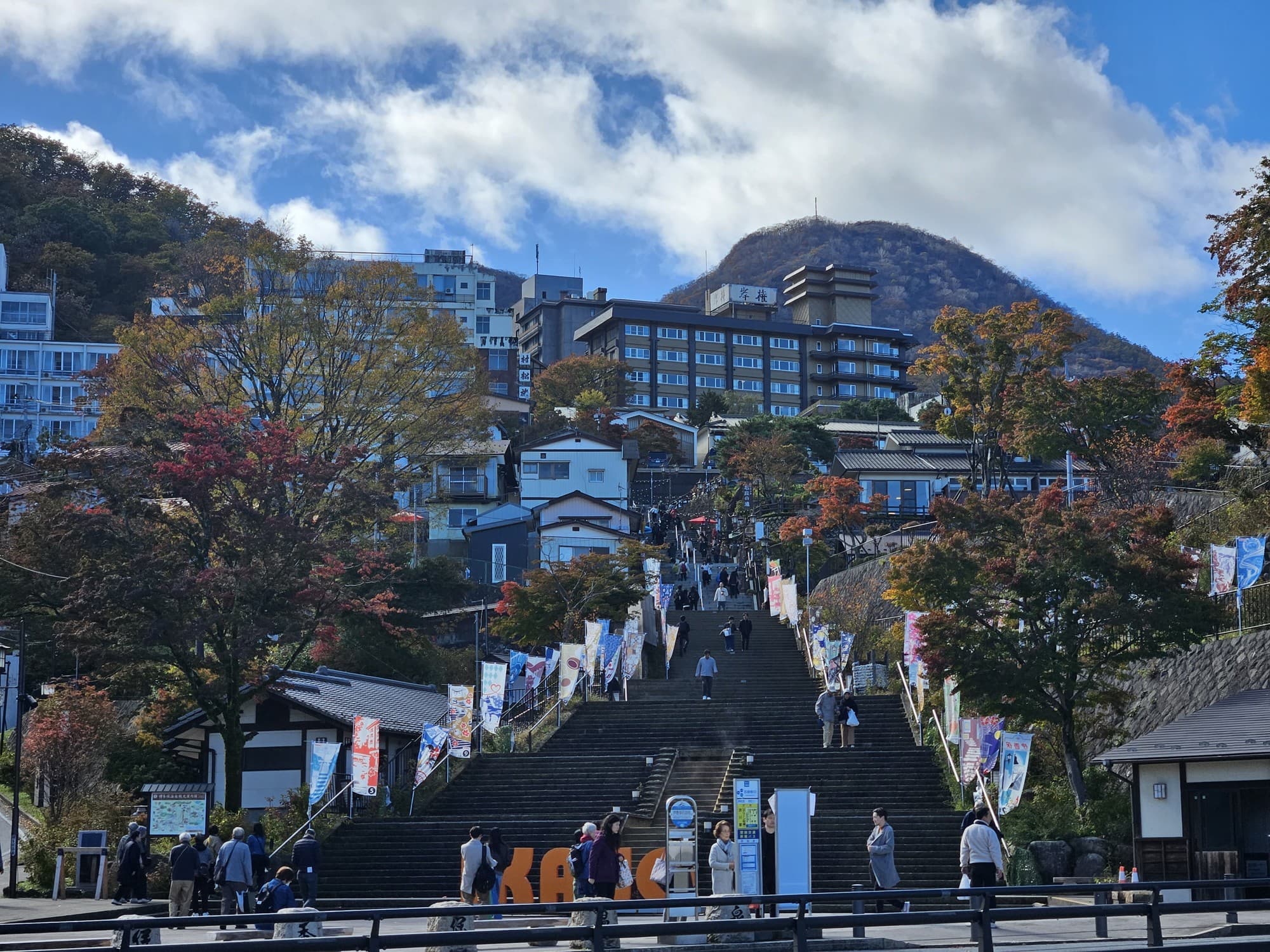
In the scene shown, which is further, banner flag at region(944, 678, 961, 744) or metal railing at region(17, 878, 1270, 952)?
banner flag at region(944, 678, 961, 744)

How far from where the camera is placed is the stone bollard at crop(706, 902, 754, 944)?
14157 mm

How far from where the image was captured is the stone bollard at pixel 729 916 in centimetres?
1416

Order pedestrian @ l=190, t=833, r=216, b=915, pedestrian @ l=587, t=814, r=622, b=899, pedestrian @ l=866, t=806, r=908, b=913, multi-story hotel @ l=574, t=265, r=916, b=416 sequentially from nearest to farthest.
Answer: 1. pedestrian @ l=587, t=814, r=622, b=899
2. pedestrian @ l=866, t=806, r=908, b=913
3. pedestrian @ l=190, t=833, r=216, b=915
4. multi-story hotel @ l=574, t=265, r=916, b=416

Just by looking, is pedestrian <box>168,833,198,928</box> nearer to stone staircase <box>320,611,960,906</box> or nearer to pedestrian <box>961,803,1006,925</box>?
stone staircase <box>320,611,960,906</box>

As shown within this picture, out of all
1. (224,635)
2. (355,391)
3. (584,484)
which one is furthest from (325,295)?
(584,484)

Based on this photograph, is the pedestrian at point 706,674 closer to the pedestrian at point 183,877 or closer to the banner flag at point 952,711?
the banner flag at point 952,711

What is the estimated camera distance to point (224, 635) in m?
28.3

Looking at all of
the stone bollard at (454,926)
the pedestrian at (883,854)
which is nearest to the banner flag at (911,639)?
the pedestrian at (883,854)

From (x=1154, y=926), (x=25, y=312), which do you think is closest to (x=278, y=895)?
(x=1154, y=926)

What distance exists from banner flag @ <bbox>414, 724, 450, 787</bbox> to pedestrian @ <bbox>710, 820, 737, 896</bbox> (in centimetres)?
1209

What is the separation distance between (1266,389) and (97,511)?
22.2 metres

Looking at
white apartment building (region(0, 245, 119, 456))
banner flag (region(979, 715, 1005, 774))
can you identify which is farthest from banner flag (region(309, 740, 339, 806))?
white apartment building (region(0, 245, 119, 456))

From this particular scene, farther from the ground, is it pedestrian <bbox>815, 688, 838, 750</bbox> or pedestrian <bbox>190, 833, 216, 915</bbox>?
pedestrian <bbox>815, 688, 838, 750</bbox>

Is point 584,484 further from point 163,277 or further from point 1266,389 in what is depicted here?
point 1266,389
